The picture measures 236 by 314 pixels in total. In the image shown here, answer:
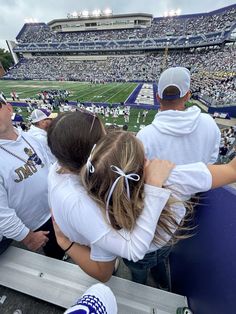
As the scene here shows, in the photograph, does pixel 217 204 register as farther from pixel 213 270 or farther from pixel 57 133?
pixel 57 133

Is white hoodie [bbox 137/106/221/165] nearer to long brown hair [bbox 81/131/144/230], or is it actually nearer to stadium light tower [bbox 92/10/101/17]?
long brown hair [bbox 81/131/144/230]

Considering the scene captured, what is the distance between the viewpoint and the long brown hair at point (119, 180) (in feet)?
3.20

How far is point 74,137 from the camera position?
1180 millimetres

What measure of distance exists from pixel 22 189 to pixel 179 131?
1453 mm

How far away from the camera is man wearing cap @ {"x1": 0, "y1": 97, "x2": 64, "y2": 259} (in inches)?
66.2

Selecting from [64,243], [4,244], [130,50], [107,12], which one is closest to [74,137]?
[64,243]

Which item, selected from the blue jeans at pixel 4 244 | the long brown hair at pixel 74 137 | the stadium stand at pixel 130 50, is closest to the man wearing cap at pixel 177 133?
the long brown hair at pixel 74 137

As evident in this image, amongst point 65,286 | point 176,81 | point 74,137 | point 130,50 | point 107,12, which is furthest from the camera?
point 107,12

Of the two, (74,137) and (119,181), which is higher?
(74,137)

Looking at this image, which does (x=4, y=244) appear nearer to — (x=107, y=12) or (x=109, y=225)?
(x=109, y=225)

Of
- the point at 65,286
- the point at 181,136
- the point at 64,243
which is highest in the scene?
the point at 181,136

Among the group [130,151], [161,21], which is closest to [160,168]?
[130,151]

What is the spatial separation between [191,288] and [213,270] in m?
0.37

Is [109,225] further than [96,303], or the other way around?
[109,225]
